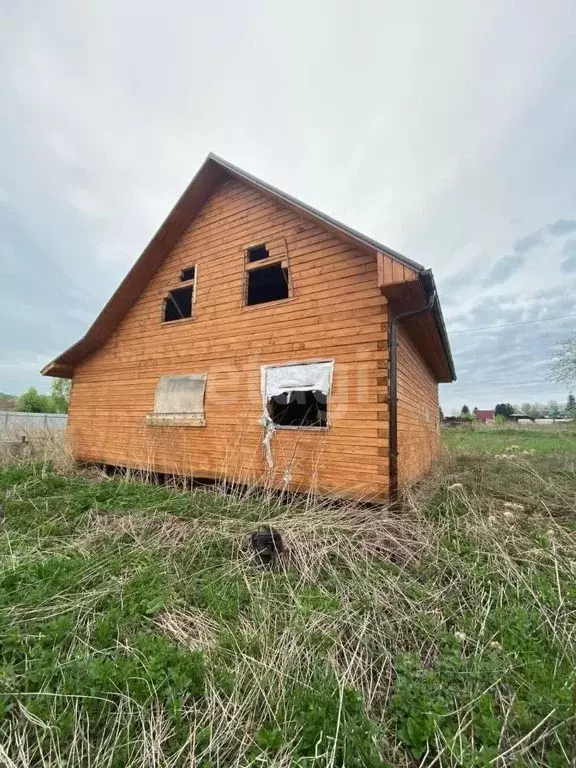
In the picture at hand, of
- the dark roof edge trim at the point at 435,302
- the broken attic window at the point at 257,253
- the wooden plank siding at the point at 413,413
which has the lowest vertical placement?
the wooden plank siding at the point at 413,413

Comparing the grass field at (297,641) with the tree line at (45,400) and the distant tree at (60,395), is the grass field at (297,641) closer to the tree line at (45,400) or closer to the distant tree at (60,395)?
the tree line at (45,400)

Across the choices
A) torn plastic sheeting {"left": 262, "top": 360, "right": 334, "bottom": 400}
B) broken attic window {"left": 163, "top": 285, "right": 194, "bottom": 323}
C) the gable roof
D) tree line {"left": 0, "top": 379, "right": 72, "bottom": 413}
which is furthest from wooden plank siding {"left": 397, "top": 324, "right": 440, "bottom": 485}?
tree line {"left": 0, "top": 379, "right": 72, "bottom": 413}

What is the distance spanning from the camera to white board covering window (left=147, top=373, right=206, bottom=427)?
775 centimetres

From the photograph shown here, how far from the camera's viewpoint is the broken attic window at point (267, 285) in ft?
27.6

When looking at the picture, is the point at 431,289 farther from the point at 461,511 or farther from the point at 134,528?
the point at 134,528

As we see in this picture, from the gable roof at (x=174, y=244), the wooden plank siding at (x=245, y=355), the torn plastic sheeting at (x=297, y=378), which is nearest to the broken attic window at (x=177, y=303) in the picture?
the wooden plank siding at (x=245, y=355)

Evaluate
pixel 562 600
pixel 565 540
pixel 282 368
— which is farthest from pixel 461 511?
pixel 282 368

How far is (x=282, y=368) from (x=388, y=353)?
207 centimetres

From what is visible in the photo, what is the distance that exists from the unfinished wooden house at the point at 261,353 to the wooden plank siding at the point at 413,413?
0.06m

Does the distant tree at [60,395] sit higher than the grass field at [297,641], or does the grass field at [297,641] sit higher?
the distant tree at [60,395]

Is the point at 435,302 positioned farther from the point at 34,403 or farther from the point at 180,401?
the point at 34,403

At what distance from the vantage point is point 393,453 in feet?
17.5

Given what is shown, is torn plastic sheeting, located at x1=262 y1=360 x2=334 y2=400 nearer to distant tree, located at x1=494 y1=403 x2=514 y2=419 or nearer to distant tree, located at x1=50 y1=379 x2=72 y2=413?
distant tree, located at x1=50 y1=379 x2=72 y2=413

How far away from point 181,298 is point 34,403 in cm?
3702
